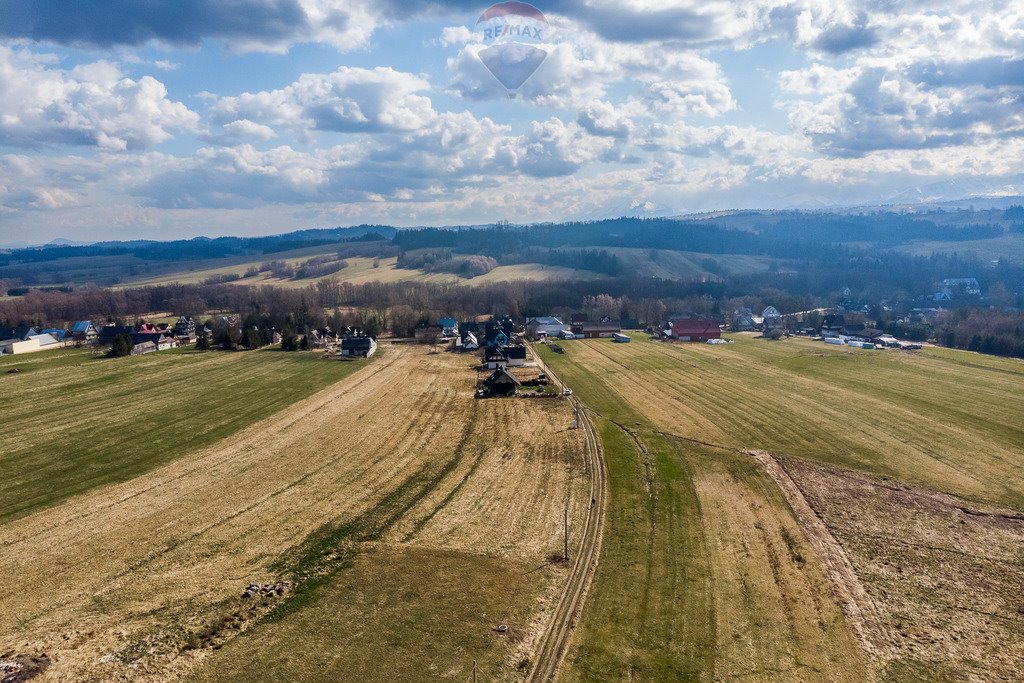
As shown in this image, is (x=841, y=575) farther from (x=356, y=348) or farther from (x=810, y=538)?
(x=356, y=348)

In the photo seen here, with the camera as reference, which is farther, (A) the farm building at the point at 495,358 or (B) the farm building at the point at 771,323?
(B) the farm building at the point at 771,323

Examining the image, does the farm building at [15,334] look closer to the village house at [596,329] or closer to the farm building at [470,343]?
the farm building at [470,343]

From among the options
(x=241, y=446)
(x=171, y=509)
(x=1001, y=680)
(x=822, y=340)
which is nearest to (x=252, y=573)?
(x=171, y=509)

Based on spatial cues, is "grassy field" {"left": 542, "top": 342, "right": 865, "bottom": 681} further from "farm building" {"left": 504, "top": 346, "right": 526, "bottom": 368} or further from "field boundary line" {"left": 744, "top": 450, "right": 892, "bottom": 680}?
"farm building" {"left": 504, "top": 346, "right": 526, "bottom": 368}

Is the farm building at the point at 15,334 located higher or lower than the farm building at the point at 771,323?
higher

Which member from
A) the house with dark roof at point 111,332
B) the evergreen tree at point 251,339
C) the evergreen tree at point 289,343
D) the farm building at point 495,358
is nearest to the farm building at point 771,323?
the farm building at point 495,358

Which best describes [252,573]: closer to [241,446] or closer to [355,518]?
[355,518]

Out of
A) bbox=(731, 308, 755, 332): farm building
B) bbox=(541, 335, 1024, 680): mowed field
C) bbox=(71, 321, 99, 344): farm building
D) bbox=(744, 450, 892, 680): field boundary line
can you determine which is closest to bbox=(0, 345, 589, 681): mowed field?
bbox=(541, 335, 1024, 680): mowed field
